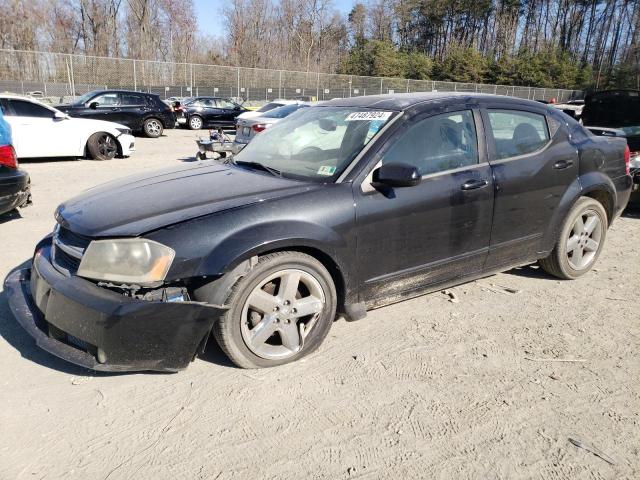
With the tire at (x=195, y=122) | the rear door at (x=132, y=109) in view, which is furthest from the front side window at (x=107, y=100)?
the tire at (x=195, y=122)

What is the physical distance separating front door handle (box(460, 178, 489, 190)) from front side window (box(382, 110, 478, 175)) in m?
0.14

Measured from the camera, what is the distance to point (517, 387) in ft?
9.67

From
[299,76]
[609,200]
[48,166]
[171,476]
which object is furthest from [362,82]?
[171,476]

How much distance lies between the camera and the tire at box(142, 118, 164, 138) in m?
17.6

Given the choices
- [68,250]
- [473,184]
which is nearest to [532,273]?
[473,184]

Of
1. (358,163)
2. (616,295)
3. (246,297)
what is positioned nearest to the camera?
(246,297)

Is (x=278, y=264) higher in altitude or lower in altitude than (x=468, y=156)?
lower

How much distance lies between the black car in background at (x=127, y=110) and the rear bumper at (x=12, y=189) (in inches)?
423

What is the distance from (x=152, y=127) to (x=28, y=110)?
7.54 meters

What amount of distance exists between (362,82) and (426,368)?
37.0 meters

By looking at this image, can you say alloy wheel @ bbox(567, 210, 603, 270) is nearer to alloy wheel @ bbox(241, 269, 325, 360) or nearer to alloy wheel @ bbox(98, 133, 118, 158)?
alloy wheel @ bbox(241, 269, 325, 360)

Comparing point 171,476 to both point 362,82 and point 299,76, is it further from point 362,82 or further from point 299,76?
point 362,82

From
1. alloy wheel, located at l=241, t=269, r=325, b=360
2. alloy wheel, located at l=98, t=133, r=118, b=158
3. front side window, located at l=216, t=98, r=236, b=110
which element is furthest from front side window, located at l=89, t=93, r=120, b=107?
alloy wheel, located at l=241, t=269, r=325, b=360

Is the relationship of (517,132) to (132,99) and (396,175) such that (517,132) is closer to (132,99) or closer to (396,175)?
(396,175)
